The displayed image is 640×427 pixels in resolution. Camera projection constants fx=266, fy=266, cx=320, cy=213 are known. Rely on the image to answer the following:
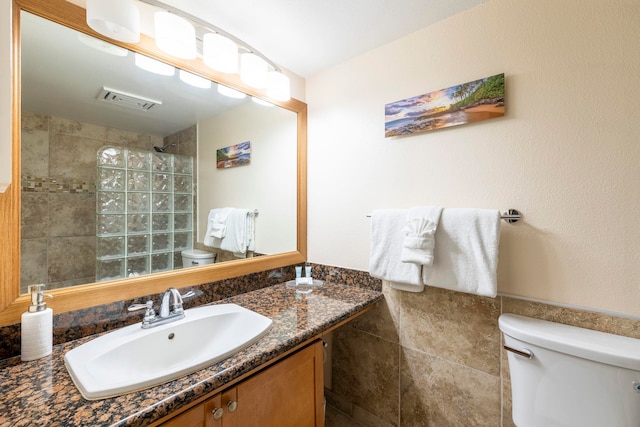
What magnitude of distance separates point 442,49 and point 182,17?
113 centimetres

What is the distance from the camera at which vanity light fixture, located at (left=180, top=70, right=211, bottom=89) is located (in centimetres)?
125

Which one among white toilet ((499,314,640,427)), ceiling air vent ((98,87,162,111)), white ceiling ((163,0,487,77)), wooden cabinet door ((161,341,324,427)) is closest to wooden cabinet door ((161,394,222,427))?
wooden cabinet door ((161,341,324,427))

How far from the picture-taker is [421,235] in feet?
3.66

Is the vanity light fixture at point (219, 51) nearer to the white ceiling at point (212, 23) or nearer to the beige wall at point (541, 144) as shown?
the white ceiling at point (212, 23)

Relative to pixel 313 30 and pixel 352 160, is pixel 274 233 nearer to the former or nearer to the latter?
pixel 352 160

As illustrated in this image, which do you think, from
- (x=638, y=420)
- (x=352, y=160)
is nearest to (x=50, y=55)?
(x=352, y=160)

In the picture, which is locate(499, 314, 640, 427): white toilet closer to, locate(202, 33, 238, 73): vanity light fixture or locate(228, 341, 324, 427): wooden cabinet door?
locate(228, 341, 324, 427): wooden cabinet door

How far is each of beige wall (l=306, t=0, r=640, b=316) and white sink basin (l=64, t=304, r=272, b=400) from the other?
0.92 metres

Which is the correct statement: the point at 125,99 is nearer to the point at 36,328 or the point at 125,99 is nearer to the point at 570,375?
the point at 36,328

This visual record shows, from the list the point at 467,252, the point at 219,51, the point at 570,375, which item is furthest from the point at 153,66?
the point at 570,375

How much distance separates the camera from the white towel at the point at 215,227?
137 cm

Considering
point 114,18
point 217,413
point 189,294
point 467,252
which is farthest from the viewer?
point 189,294

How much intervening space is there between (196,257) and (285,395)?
2.41 ft

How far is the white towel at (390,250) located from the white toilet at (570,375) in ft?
1.25
